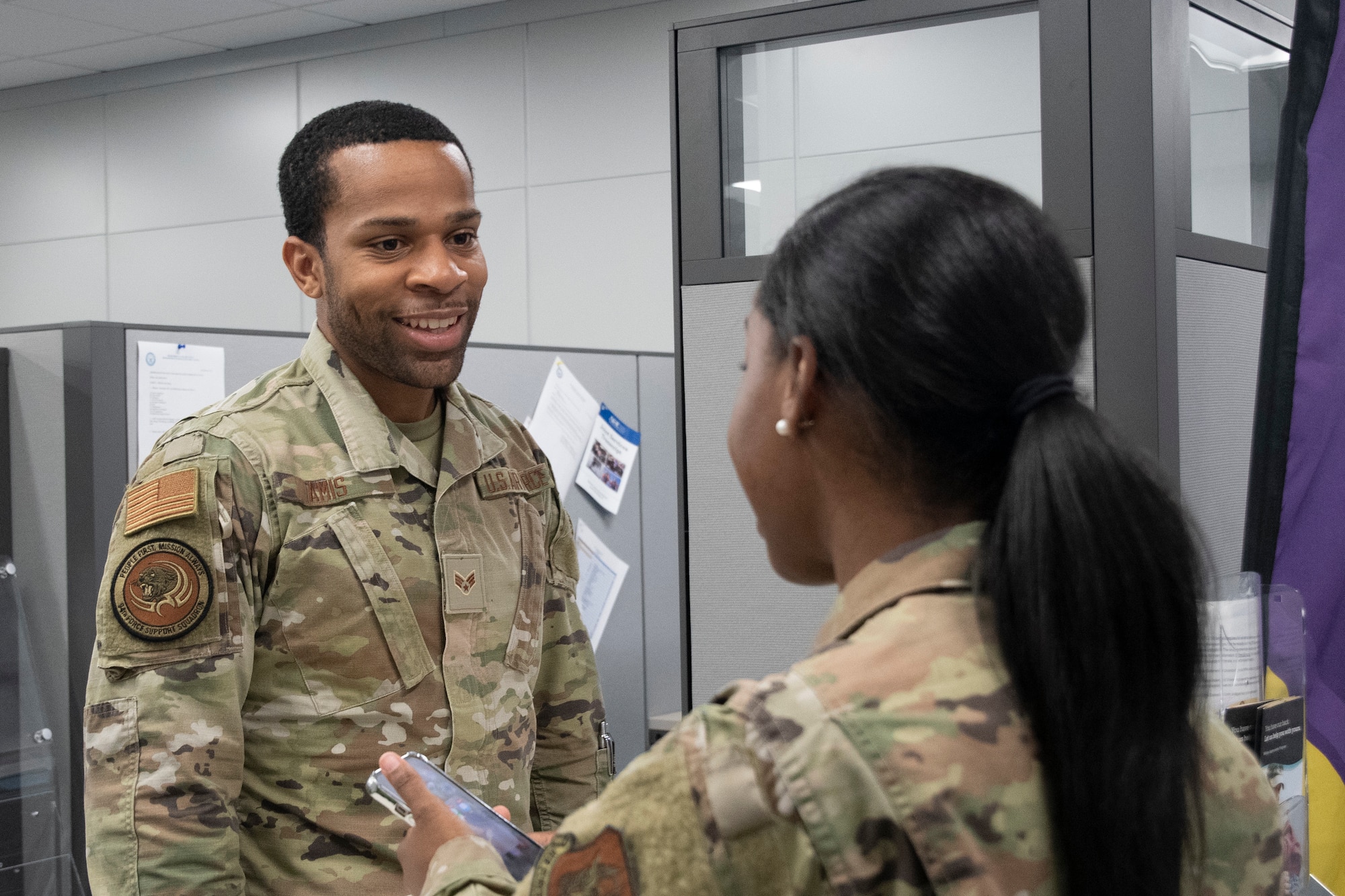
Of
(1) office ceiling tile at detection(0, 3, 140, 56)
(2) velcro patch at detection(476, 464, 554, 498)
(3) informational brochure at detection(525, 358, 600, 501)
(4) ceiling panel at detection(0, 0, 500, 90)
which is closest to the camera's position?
(2) velcro patch at detection(476, 464, 554, 498)

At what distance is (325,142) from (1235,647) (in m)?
1.09

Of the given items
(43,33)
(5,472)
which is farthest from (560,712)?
(43,33)

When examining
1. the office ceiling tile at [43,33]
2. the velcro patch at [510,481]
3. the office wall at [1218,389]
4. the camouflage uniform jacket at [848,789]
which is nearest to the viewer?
the camouflage uniform jacket at [848,789]

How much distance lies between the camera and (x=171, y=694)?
1.17 m

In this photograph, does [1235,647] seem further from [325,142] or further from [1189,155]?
[325,142]

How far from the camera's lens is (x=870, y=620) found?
27.8 inches

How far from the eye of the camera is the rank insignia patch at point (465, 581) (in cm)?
136

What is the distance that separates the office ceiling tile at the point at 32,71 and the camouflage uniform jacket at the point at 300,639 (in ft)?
16.3

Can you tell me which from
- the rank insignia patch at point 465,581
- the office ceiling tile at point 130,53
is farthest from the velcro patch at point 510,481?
the office ceiling tile at point 130,53

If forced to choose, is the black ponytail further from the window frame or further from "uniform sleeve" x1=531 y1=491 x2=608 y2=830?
"uniform sleeve" x1=531 y1=491 x2=608 y2=830

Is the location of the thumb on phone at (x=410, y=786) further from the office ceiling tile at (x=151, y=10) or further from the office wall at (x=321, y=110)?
the office ceiling tile at (x=151, y=10)

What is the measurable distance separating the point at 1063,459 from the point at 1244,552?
23.5 inches

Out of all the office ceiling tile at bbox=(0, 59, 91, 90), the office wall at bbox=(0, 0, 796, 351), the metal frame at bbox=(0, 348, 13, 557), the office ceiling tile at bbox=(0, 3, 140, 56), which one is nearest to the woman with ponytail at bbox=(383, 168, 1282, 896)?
the metal frame at bbox=(0, 348, 13, 557)

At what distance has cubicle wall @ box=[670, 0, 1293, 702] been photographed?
129 centimetres
